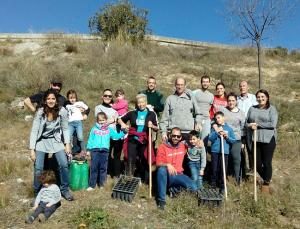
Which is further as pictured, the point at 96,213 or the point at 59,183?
the point at 59,183

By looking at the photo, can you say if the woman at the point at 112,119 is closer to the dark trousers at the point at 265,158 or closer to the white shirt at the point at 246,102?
the white shirt at the point at 246,102

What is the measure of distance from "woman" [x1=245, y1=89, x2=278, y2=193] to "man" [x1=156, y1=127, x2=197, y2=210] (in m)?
1.25

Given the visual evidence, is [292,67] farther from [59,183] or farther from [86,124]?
[59,183]

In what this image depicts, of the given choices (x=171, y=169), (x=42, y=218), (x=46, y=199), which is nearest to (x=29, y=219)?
(x=42, y=218)

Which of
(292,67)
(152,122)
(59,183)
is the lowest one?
(59,183)

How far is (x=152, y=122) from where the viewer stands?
20.2ft

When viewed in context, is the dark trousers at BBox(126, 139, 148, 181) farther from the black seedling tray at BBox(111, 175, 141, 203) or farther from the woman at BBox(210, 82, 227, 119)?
the woman at BBox(210, 82, 227, 119)

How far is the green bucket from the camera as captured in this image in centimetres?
609

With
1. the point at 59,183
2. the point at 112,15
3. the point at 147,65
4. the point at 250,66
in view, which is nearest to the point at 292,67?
the point at 250,66

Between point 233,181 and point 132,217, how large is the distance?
2001 millimetres

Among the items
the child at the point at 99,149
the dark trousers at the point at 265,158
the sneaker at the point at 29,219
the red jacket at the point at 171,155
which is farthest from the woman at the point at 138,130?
the sneaker at the point at 29,219

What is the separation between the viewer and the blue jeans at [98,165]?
20.2ft

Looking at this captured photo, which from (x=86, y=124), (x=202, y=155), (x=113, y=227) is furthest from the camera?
(x=86, y=124)

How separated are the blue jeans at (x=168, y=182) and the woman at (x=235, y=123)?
3.00ft
